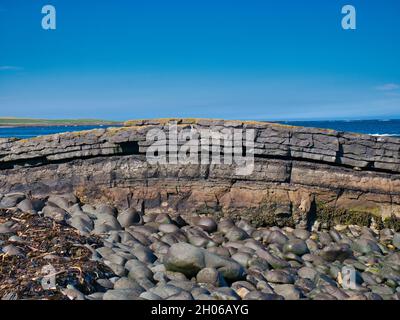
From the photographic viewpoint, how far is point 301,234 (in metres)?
10.7

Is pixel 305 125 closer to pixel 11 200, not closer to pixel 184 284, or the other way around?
pixel 11 200

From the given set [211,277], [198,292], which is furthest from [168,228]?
[198,292]

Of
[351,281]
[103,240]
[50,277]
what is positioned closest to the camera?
[50,277]

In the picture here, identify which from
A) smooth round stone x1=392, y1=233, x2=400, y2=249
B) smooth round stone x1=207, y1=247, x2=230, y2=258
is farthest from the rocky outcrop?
smooth round stone x1=207, y1=247, x2=230, y2=258

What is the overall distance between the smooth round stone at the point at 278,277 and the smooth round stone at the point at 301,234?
2761 millimetres

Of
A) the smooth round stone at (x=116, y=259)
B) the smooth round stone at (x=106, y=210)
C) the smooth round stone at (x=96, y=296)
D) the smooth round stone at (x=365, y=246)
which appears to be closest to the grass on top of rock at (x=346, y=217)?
the smooth round stone at (x=365, y=246)

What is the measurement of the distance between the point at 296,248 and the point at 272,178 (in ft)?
7.03

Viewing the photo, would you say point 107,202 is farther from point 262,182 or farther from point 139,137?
point 262,182

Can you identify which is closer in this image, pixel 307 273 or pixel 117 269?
pixel 117 269

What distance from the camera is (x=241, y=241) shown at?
10055 millimetres

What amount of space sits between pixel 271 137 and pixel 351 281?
3999 millimetres

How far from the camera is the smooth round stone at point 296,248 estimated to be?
943 centimetres

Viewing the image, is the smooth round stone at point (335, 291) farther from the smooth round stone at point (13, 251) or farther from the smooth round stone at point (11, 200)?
the smooth round stone at point (11, 200)

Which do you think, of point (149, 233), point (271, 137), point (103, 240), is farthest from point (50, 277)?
point (271, 137)
